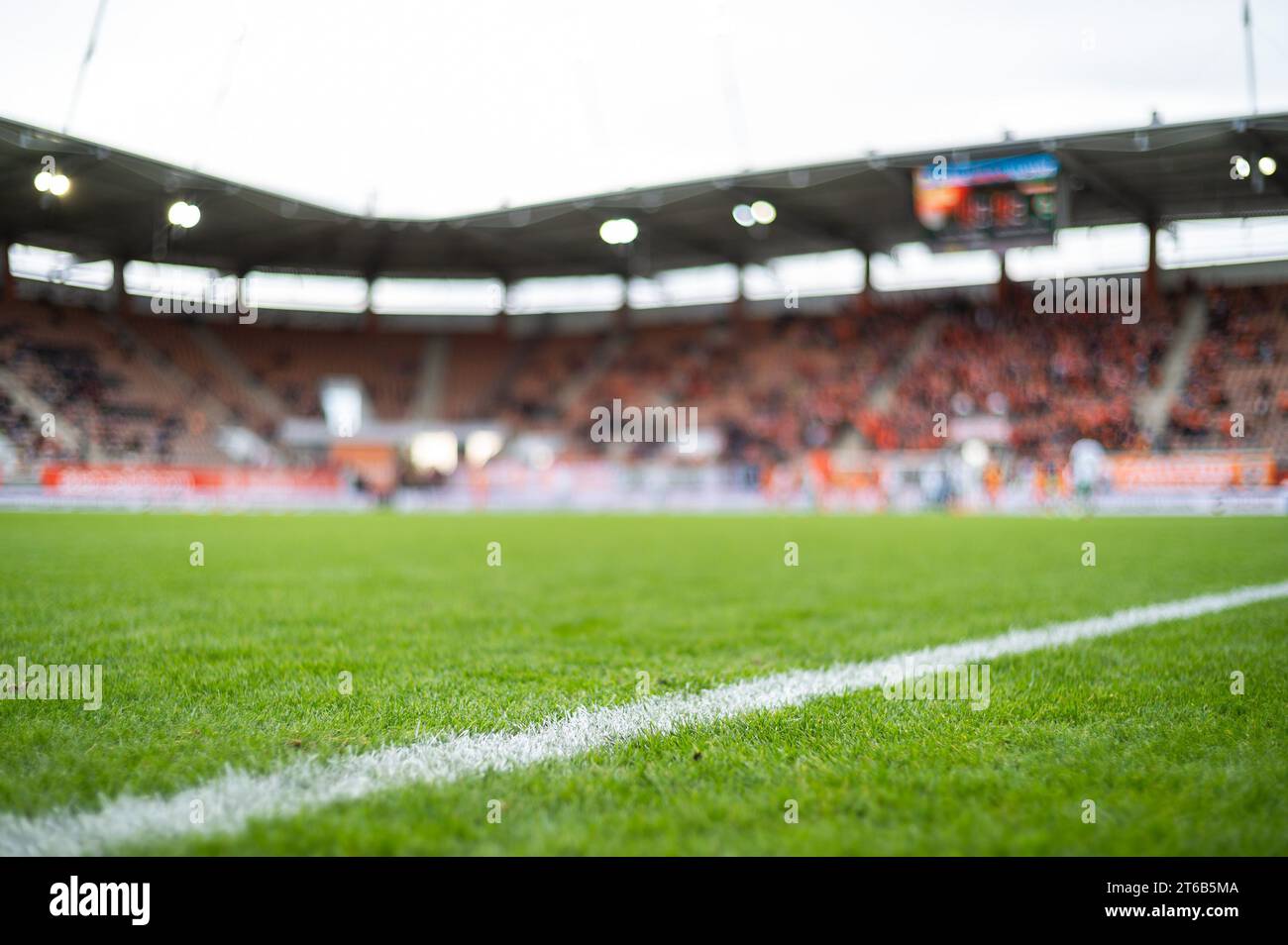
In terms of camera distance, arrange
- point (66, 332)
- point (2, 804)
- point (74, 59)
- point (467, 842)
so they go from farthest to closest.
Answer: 1. point (66, 332)
2. point (74, 59)
3. point (2, 804)
4. point (467, 842)

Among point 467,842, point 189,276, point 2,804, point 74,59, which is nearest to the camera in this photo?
point 467,842

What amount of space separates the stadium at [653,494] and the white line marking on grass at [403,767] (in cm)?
2

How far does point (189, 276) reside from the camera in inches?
1549

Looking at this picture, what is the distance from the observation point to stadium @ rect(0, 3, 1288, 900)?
2428 millimetres

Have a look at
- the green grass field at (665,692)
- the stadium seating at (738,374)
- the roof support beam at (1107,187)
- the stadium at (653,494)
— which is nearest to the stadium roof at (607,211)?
the roof support beam at (1107,187)

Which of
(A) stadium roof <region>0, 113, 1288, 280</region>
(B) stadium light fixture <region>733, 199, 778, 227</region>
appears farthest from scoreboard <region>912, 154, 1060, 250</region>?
(B) stadium light fixture <region>733, 199, 778, 227</region>

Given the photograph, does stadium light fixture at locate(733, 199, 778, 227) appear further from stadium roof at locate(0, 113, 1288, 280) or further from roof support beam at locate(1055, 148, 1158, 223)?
roof support beam at locate(1055, 148, 1158, 223)

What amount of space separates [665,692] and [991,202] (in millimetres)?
22035

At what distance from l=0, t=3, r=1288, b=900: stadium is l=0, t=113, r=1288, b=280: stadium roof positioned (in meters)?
0.26

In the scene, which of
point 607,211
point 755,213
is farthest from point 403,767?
point 755,213

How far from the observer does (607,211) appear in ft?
106
